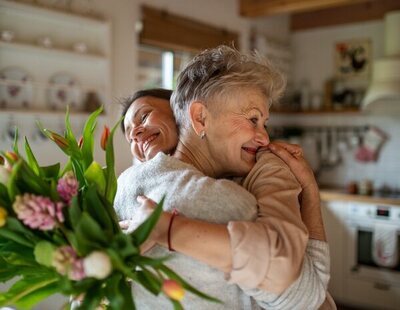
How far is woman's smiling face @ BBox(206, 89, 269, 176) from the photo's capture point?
96 centimetres

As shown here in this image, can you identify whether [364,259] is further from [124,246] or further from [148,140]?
[124,246]

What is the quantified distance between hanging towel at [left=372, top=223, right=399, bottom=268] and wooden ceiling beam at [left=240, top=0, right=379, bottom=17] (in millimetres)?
2004

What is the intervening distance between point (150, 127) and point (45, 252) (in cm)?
50

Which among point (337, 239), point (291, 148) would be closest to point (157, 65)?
point (337, 239)

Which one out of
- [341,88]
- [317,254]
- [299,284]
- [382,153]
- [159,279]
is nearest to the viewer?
[159,279]

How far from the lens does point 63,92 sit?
3037 mm

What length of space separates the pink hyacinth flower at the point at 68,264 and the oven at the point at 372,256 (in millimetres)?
3684

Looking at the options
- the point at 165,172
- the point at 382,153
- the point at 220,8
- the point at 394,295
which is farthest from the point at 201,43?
the point at 165,172

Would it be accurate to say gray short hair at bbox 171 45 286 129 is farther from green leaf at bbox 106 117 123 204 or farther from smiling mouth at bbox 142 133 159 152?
green leaf at bbox 106 117 123 204

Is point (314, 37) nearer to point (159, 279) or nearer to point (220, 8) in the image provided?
point (220, 8)

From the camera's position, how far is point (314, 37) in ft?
17.1

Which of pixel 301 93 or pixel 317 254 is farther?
pixel 301 93

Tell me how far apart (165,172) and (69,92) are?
92.7 inches

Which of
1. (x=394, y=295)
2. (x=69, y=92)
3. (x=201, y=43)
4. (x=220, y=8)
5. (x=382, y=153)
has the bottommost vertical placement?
(x=394, y=295)
